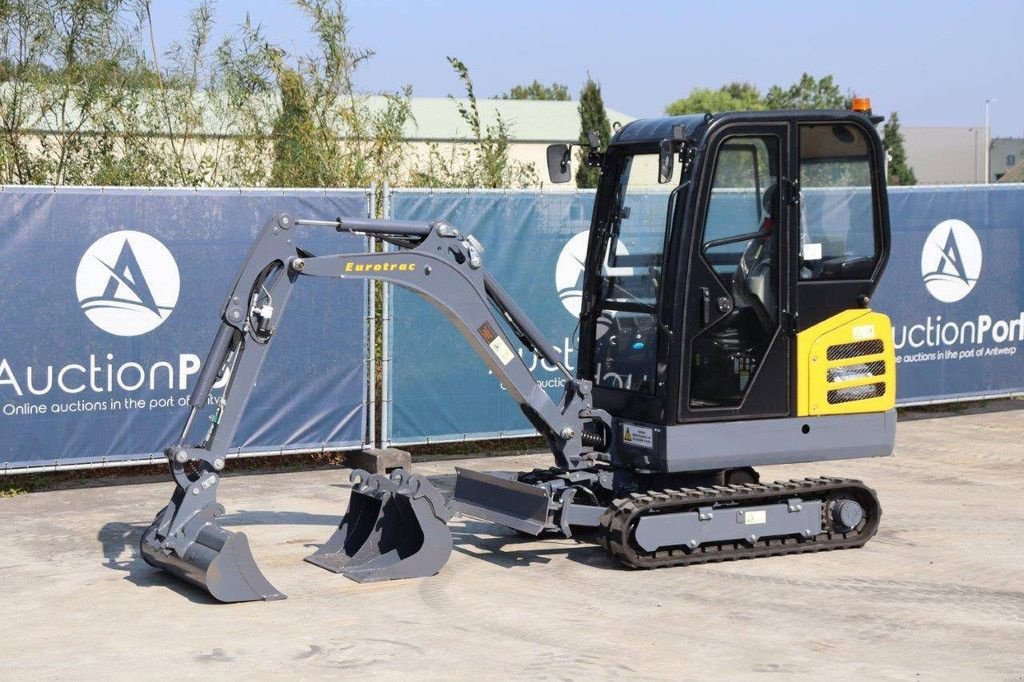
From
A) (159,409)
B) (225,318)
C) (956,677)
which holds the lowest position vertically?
(956,677)

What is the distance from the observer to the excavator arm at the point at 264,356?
26.7ft

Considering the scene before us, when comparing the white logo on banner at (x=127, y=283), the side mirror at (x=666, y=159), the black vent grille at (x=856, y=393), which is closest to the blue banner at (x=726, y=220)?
the side mirror at (x=666, y=159)

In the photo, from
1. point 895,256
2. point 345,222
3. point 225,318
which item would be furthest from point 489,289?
point 895,256

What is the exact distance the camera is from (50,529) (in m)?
10.1

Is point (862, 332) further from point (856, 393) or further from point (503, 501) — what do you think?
point (503, 501)

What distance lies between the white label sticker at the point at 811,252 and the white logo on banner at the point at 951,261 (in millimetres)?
6071

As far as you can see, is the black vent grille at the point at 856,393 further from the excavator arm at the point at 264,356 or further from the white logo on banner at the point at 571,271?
the white logo on banner at the point at 571,271

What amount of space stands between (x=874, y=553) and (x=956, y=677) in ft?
8.70

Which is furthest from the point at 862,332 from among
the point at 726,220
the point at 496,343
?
the point at 496,343

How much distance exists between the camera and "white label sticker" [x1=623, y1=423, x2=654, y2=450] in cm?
908

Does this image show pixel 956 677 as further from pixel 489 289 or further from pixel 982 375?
pixel 982 375

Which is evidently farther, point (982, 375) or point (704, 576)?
point (982, 375)

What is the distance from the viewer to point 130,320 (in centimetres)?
1134

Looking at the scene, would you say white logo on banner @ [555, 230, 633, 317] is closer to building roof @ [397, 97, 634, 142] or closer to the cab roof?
the cab roof
